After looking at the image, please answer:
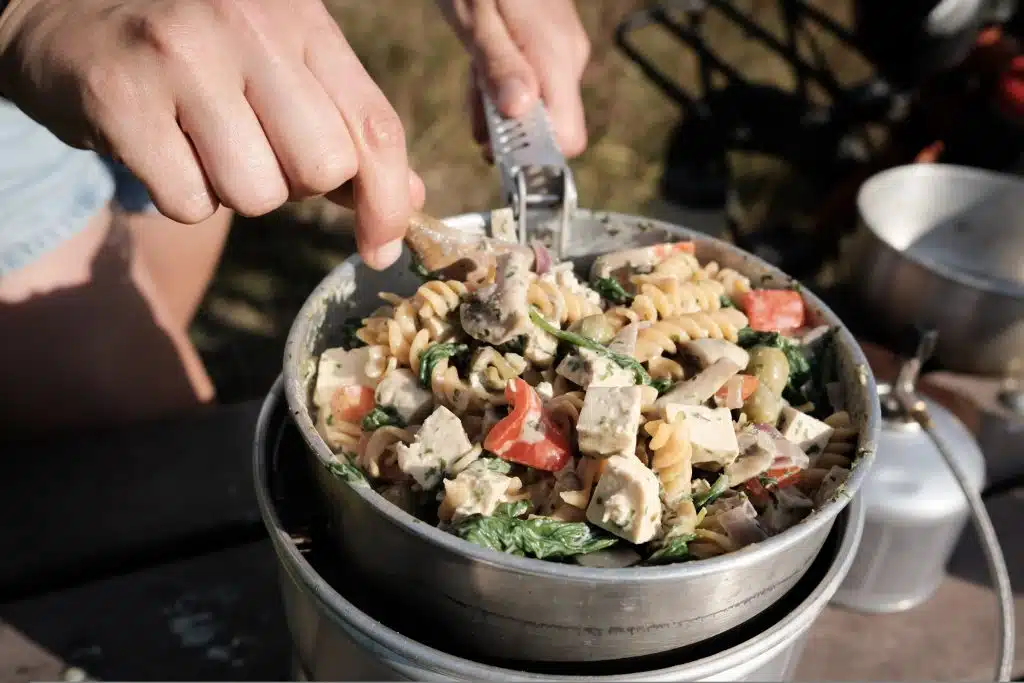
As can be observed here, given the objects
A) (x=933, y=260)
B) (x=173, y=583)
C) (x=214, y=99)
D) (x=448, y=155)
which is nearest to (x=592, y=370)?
(x=214, y=99)

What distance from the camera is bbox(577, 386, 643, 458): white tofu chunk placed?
3.13 feet

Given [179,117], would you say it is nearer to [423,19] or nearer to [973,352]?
[973,352]

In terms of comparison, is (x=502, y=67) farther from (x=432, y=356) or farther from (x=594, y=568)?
(x=594, y=568)

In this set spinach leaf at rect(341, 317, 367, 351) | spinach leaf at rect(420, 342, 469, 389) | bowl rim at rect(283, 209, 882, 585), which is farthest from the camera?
spinach leaf at rect(341, 317, 367, 351)

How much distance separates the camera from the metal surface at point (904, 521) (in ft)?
4.58

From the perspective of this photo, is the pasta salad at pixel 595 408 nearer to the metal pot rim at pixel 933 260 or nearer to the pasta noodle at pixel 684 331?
the pasta noodle at pixel 684 331

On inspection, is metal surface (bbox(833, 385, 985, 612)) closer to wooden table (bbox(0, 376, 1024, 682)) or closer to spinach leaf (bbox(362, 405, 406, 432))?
wooden table (bbox(0, 376, 1024, 682))

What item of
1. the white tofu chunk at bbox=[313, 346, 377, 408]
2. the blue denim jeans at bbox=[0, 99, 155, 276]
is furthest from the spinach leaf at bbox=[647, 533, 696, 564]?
the blue denim jeans at bbox=[0, 99, 155, 276]

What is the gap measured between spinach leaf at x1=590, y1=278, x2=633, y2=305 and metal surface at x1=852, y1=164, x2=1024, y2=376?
83cm

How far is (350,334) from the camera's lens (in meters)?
1.28

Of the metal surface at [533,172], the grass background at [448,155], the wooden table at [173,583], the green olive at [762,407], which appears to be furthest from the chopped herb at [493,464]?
the grass background at [448,155]

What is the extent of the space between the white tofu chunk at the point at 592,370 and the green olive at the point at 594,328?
6 centimetres

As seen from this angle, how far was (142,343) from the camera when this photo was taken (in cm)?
196

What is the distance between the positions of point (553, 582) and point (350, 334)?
59 centimetres
